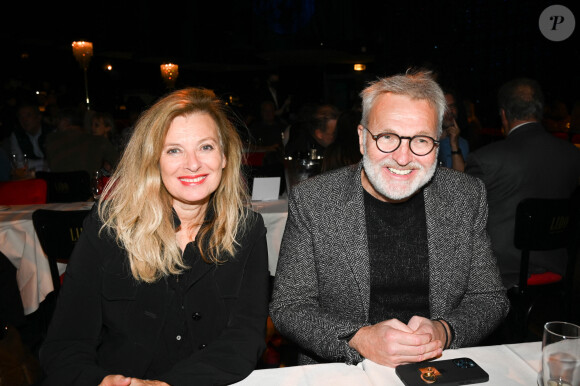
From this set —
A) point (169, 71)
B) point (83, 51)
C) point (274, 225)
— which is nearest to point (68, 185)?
point (274, 225)

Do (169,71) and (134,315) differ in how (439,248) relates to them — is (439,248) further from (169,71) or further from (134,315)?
(169,71)

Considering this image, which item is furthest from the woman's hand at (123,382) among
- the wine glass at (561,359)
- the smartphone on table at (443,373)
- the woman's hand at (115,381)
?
the wine glass at (561,359)

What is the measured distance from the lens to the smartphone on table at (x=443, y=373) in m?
1.05

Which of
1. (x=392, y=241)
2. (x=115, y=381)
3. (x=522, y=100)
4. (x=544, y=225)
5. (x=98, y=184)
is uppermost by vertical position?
(x=522, y=100)

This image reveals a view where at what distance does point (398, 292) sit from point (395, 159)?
51 centimetres

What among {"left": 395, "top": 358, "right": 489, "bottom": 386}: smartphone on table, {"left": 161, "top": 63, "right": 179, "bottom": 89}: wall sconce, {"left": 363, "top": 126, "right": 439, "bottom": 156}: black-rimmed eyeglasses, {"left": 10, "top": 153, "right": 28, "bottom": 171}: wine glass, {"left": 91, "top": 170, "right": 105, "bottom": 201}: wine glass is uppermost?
{"left": 161, "top": 63, "right": 179, "bottom": 89}: wall sconce

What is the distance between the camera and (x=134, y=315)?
147 cm

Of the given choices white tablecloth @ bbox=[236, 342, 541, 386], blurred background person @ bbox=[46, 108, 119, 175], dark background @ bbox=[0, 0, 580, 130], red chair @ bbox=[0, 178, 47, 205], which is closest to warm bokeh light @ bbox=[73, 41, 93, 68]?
dark background @ bbox=[0, 0, 580, 130]

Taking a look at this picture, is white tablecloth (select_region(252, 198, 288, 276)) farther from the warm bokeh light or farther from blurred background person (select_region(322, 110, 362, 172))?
the warm bokeh light

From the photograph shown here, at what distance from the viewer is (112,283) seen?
4.81 feet

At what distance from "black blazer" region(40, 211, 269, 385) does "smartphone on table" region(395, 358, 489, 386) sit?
49 centimetres

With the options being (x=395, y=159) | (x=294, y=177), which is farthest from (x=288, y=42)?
(x=395, y=159)

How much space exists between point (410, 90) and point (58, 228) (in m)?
2.03

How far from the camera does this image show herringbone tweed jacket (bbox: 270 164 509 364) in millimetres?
1605
